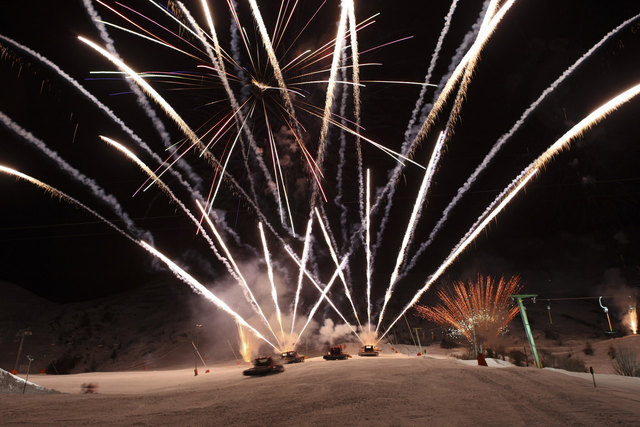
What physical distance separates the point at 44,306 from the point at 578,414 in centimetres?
6359

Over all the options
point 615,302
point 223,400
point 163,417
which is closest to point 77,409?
point 163,417

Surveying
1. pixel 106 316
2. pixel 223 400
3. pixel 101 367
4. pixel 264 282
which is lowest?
pixel 101 367

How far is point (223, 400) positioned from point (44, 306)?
55927 millimetres

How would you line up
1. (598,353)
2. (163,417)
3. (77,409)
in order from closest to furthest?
(163,417)
(77,409)
(598,353)

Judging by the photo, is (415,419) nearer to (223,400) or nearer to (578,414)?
(578,414)

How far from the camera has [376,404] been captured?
8.23 metres

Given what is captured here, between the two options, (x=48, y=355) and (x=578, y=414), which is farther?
(x=48, y=355)

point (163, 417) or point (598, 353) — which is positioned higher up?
point (163, 417)

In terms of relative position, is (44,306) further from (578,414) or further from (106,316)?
(578,414)

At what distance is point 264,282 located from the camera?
48.9 metres

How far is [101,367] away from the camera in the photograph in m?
38.2

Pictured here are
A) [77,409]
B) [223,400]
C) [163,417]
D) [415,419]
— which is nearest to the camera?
[415,419]

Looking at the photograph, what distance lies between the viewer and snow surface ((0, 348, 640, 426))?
7.11m

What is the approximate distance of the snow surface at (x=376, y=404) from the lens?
23.3ft
